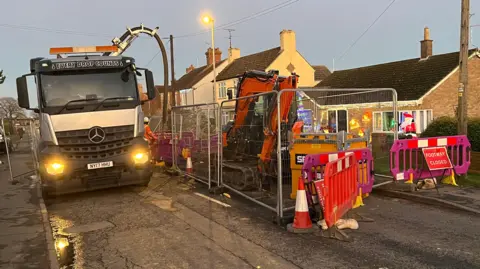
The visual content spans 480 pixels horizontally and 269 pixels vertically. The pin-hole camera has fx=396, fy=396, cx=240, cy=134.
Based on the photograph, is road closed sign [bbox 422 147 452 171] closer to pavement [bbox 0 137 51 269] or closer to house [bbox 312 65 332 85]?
pavement [bbox 0 137 51 269]

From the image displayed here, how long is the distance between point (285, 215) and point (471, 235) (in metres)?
2.79

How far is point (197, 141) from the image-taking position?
427 inches

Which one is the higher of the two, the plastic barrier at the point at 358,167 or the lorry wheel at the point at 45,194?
the plastic barrier at the point at 358,167

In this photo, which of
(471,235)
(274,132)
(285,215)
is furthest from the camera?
(274,132)

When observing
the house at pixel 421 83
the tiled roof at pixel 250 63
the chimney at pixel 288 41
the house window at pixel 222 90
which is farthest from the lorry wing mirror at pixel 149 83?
the house window at pixel 222 90

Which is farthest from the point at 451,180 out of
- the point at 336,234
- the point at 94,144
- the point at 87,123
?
the point at 87,123

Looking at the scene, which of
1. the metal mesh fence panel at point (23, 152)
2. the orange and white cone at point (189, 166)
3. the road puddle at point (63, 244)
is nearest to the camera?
the road puddle at point (63, 244)

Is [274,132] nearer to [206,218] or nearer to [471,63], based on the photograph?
[206,218]

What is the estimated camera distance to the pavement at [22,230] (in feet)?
17.1

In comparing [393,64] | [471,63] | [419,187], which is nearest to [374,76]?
[393,64]

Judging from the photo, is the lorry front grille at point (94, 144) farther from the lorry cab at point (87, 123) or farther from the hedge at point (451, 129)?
the hedge at point (451, 129)

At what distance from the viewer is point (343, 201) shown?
20.5ft

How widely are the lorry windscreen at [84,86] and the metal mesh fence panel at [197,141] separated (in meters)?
1.86

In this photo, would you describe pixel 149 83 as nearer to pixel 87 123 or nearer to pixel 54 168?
pixel 87 123
